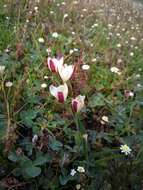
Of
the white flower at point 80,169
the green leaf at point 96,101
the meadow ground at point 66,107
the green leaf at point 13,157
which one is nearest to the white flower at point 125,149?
the meadow ground at point 66,107

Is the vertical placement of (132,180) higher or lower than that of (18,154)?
lower

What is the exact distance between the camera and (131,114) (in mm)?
2914

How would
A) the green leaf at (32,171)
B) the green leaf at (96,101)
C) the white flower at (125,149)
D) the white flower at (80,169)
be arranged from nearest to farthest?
the green leaf at (32,171) < the white flower at (80,169) < the white flower at (125,149) < the green leaf at (96,101)

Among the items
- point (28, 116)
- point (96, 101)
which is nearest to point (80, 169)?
point (28, 116)

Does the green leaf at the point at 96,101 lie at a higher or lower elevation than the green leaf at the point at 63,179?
higher

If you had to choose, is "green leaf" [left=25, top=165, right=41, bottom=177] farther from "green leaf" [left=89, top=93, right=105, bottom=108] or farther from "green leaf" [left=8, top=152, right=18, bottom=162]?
"green leaf" [left=89, top=93, right=105, bottom=108]

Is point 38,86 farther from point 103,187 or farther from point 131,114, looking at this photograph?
point 103,187

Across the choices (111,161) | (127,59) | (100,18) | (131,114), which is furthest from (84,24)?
(111,161)

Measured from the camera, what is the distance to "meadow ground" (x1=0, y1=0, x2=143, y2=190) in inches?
94.3

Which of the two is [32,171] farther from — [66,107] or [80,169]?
[66,107]

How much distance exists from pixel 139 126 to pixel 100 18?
8.01 feet

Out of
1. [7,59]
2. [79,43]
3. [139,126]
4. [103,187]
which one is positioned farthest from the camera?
[79,43]

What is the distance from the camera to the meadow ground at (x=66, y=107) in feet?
7.86

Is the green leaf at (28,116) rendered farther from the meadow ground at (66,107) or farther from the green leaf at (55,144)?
the green leaf at (55,144)
